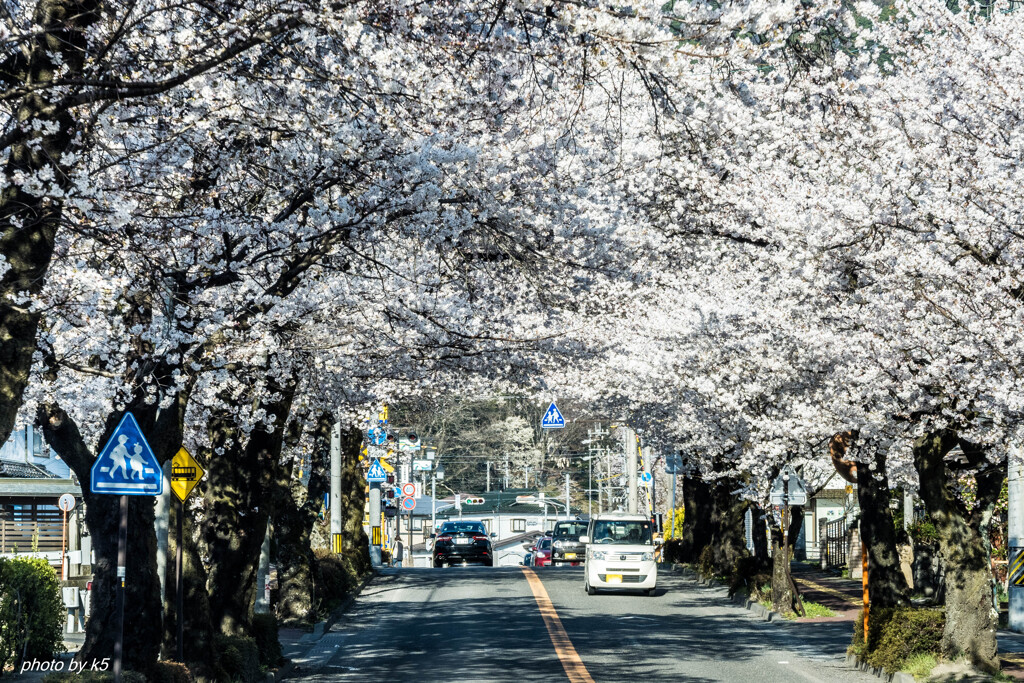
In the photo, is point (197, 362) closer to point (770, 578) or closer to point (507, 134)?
point (507, 134)

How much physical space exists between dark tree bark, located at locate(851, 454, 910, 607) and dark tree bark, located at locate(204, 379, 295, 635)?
9.63m

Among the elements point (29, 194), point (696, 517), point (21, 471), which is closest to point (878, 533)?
point (29, 194)

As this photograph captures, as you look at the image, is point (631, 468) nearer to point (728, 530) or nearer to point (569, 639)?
point (728, 530)

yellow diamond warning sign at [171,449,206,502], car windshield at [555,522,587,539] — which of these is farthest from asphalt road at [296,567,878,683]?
car windshield at [555,522,587,539]

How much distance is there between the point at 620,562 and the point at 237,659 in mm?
16902

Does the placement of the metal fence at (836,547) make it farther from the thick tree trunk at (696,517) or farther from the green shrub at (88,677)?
the green shrub at (88,677)

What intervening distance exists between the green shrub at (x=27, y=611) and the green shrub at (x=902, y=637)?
443 inches

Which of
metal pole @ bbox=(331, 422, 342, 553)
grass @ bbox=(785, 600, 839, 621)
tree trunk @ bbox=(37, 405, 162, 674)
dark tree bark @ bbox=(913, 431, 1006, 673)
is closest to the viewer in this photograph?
tree trunk @ bbox=(37, 405, 162, 674)

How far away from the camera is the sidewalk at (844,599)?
1680cm

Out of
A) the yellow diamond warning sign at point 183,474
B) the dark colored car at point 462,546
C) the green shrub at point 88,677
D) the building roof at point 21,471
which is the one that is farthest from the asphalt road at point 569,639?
the building roof at point 21,471

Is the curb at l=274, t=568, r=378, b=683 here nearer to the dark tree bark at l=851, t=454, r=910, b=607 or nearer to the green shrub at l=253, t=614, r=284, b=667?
the green shrub at l=253, t=614, r=284, b=667

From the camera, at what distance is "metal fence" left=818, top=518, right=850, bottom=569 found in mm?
39475

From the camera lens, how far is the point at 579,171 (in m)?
15.0

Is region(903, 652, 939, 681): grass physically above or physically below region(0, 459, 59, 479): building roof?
below
